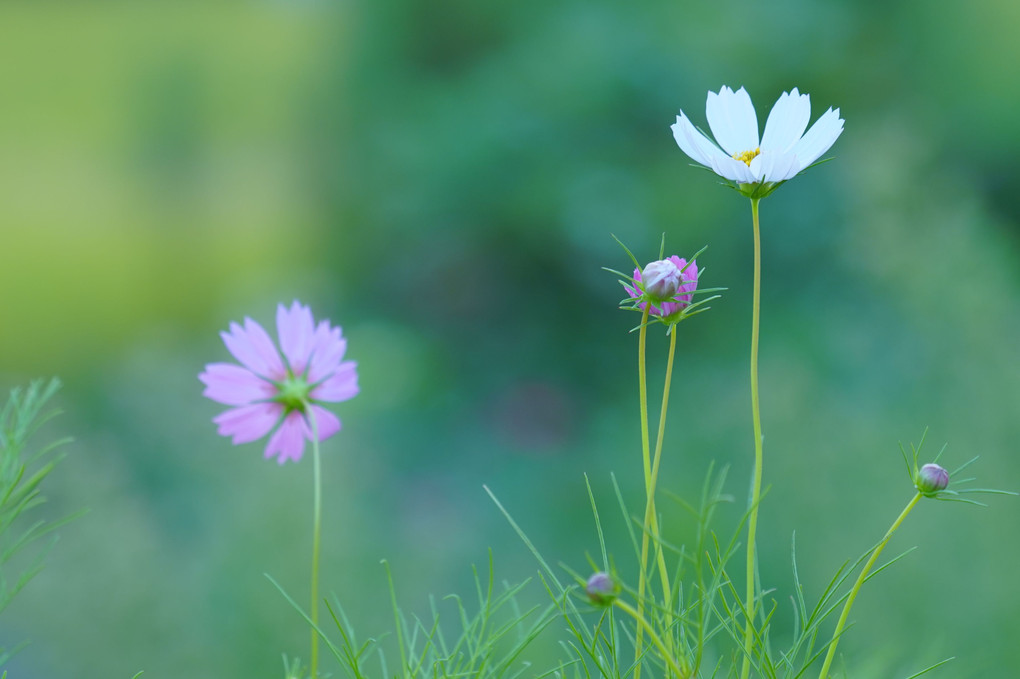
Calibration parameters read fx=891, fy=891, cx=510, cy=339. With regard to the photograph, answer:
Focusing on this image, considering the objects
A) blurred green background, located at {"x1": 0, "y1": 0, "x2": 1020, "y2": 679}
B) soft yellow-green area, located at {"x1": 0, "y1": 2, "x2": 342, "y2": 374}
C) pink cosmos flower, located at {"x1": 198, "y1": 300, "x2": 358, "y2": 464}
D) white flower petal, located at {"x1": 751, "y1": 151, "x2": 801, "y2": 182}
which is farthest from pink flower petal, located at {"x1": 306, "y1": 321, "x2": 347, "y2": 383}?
soft yellow-green area, located at {"x1": 0, "y1": 2, "x2": 342, "y2": 374}

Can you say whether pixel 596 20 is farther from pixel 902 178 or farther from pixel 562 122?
pixel 902 178

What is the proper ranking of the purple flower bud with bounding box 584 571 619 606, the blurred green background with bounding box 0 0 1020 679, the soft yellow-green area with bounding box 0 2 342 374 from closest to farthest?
the purple flower bud with bounding box 584 571 619 606 → the blurred green background with bounding box 0 0 1020 679 → the soft yellow-green area with bounding box 0 2 342 374

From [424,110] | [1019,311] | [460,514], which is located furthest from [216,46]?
[1019,311]

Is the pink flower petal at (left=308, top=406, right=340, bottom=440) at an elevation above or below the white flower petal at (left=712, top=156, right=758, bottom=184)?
below

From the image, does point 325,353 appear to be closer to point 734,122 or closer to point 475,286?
point 734,122

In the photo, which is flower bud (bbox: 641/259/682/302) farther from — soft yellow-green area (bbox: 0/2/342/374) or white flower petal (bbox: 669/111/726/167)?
soft yellow-green area (bbox: 0/2/342/374)

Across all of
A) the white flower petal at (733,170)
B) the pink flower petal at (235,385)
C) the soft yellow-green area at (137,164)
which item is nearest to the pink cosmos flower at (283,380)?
the pink flower petal at (235,385)

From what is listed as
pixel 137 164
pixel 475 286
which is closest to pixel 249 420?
pixel 475 286
